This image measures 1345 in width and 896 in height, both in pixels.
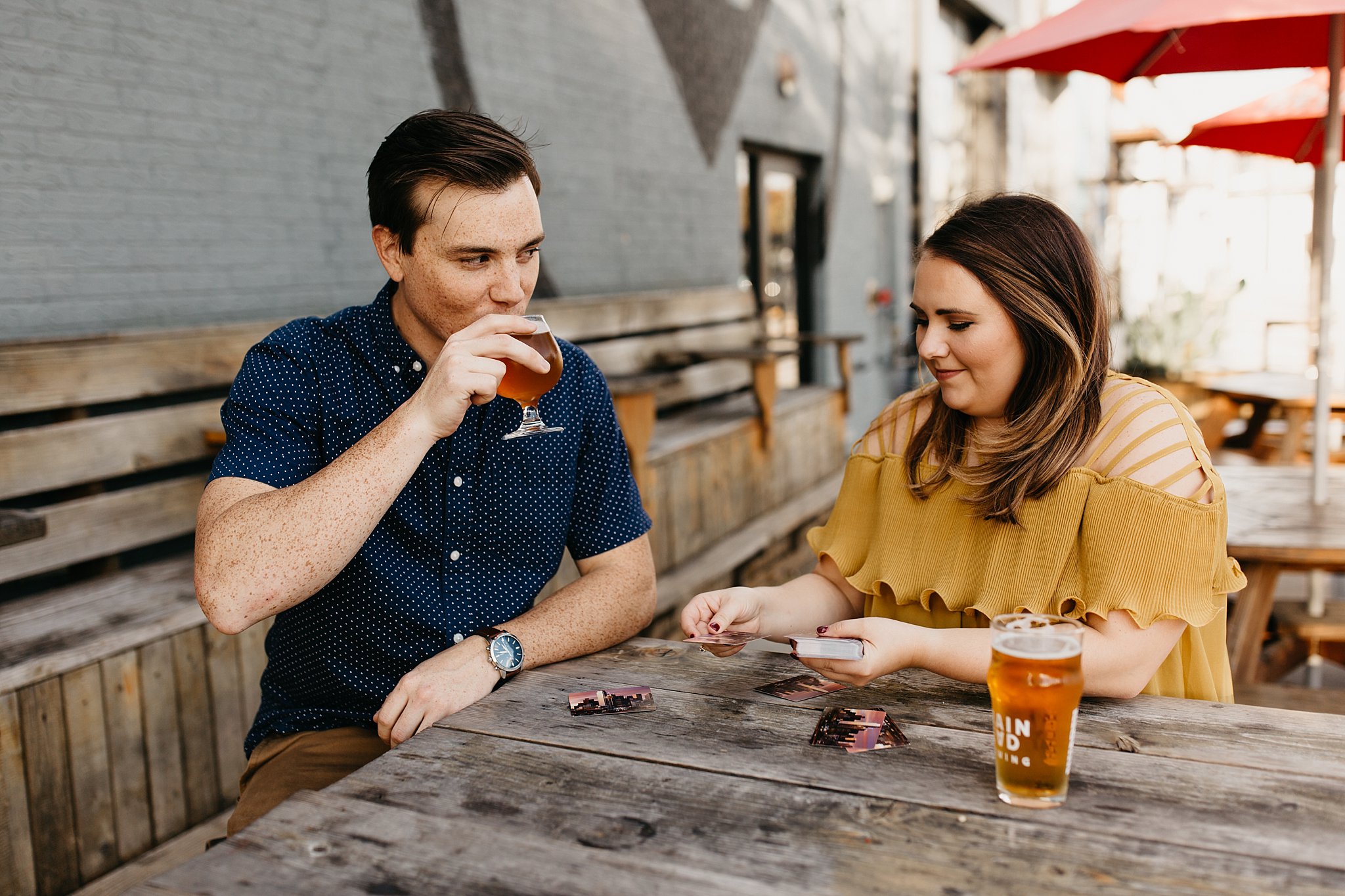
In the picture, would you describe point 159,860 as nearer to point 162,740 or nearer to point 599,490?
point 162,740

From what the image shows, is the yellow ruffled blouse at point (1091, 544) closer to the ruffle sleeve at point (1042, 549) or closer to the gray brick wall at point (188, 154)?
the ruffle sleeve at point (1042, 549)

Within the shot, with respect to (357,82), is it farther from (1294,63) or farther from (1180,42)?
(1294,63)

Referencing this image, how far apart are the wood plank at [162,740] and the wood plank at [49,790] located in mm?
197

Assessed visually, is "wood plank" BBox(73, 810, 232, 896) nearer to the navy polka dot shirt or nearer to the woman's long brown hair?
the navy polka dot shirt

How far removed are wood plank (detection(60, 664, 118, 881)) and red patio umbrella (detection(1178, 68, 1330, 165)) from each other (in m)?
3.80

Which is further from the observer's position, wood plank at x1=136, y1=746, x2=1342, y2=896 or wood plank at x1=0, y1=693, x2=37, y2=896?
wood plank at x1=0, y1=693, x2=37, y2=896

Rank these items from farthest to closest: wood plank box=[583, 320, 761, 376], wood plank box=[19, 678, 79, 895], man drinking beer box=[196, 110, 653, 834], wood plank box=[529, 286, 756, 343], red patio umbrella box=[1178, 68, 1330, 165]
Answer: wood plank box=[583, 320, 761, 376]
wood plank box=[529, 286, 756, 343]
red patio umbrella box=[1178, 68, 1330, 165]
wood plank box=[19, 678, 79, 895]
man drinking beer box=[196, 110, 653, 834]

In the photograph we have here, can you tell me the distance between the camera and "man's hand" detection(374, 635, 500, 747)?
1475mm

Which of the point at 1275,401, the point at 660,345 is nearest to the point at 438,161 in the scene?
the point at 660,345

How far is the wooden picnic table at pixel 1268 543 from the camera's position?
2506 millimetres

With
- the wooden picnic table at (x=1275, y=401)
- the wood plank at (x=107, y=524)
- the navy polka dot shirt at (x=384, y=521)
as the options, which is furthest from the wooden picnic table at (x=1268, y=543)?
the wooden picnic table at (x=1275, y=401)

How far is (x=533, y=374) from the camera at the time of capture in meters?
1.56

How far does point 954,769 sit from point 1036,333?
743 mm

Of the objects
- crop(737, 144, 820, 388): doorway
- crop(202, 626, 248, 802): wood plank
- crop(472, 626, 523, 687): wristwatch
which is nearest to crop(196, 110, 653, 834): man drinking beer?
crop(472, 626, 523, 687): wristwatch
